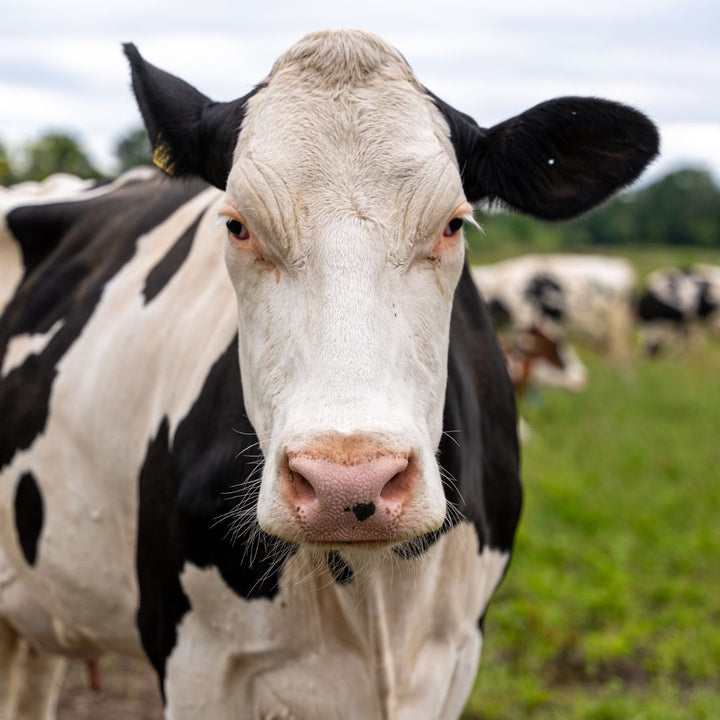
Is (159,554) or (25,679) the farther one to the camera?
(25,679)

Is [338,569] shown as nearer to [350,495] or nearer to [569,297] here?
[350,495]

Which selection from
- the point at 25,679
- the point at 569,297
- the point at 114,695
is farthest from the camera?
the point at 569,297


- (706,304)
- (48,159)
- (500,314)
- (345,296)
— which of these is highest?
(345,296)

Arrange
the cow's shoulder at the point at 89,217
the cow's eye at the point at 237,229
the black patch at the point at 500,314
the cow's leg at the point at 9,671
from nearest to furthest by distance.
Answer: the cow's eye at the point at 237,229
the cow's shoulder at the point at 89,217
the cow's leg at the point at 9,671
the black patch at the point at 500,314

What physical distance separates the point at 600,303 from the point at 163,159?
1863 cm

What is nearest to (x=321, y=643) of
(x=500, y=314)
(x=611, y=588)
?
(x=611, y=588)

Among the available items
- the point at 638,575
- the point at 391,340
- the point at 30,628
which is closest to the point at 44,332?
the point at 30,628

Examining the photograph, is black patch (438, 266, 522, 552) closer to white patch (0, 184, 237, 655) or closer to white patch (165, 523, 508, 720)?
white patch (165, 523, 508, 720)

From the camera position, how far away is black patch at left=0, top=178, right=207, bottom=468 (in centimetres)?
335

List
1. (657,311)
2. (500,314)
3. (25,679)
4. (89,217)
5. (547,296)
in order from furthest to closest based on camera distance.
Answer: (657,311) < (547,296) < (500,314) < (25,679) < (89,217)

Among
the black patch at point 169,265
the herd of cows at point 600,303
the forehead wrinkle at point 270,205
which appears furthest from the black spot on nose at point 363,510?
the herd of cows at point 600,303

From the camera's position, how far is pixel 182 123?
7.88 feet

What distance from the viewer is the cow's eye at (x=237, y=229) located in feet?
6.97

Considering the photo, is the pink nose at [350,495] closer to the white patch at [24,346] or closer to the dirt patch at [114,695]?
the white patch at [24,346]
